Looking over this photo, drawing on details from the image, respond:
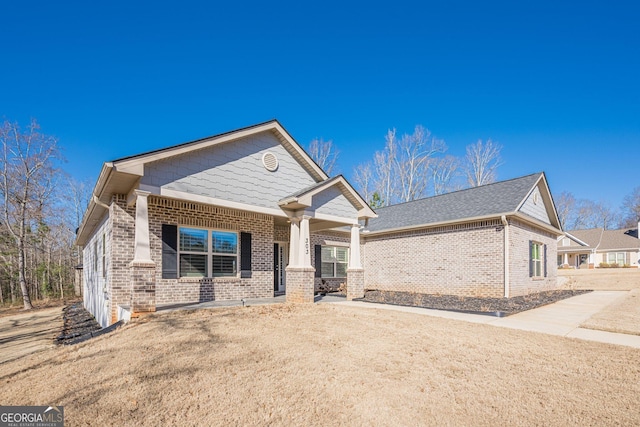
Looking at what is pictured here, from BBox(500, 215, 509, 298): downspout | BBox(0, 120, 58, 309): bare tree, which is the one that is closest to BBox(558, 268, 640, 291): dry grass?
BBox(500, 215, 509, 298): downspout

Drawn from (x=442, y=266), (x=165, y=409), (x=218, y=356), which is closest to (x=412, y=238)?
(x=442, y=266)

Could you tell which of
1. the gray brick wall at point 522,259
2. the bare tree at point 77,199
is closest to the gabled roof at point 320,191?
the gray brick wall at point 522,259

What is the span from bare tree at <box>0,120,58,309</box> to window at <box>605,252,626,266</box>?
4753 cm

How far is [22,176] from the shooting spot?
1850 cm

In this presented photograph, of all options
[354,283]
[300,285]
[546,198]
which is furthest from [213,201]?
[546,198]

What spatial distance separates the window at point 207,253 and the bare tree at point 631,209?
5836 centimetres

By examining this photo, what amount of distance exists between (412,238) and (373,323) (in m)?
8.22

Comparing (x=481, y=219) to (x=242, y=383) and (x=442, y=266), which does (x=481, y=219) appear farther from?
(x=242, y=383)

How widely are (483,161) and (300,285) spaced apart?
A: 2751 cm

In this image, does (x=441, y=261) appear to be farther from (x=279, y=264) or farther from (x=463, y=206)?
(x=279, y=264)

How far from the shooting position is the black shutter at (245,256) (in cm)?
1038

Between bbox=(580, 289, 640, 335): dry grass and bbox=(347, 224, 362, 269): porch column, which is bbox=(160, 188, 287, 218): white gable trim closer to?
bbox=(347, 224, 362, 269): porch column

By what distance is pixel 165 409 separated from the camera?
3215 millimetres

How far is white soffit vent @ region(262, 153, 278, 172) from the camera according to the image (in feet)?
33.0
